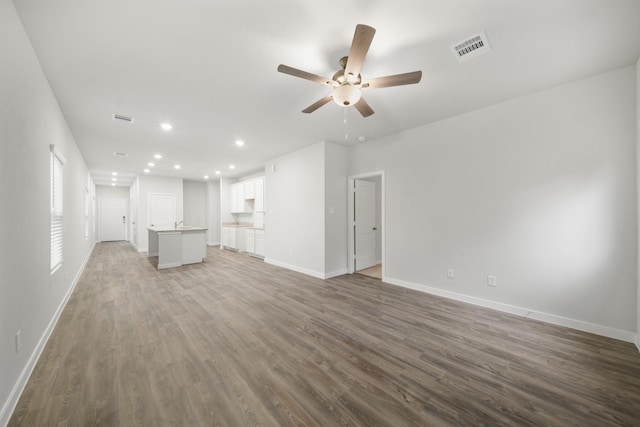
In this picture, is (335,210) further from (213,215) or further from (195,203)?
(195,203)

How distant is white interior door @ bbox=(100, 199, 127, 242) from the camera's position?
34.8ft

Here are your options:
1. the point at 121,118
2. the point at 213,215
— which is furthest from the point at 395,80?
the point at 213,215

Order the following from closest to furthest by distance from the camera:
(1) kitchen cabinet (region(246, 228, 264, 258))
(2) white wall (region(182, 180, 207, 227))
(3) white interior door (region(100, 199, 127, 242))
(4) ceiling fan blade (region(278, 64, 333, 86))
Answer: (4) ceiling fan blade (region(278, 64, 333, 86)), (1) kitchen cabinet (region(246, 228, 264, 258)), (2) white wall (region(182, 180, 207, 227)), (3) white interior door (region(100, 199, 127, 242))

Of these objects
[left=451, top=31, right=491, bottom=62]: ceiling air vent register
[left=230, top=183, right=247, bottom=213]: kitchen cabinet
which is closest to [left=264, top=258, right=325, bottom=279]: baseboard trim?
[left=230, top=183, right=247, bottom=213]: kitchen cabinet

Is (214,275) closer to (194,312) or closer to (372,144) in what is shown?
(194,312)

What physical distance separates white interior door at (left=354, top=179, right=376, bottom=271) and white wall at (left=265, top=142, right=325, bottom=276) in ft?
3.09

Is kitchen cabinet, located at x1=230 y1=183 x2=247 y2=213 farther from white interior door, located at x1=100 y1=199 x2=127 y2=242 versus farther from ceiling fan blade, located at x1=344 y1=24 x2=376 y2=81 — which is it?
ceiling fan blade, located at x1=344 y1=24 x2=376 y2=81

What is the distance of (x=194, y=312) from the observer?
10.2 ft

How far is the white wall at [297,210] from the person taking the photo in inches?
190

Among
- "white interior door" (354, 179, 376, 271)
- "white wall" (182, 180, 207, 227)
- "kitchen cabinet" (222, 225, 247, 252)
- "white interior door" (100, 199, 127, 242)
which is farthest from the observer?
"white interior door" (100, 199, 127, 242)

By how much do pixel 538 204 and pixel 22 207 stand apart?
508cm

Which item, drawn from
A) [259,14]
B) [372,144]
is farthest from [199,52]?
[372,144]

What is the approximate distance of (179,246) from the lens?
597cm

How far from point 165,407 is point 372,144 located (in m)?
4.60
